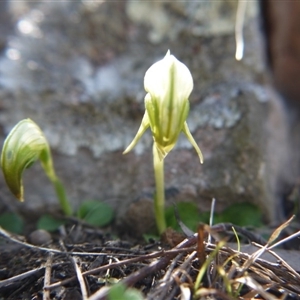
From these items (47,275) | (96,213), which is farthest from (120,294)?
(96,213)

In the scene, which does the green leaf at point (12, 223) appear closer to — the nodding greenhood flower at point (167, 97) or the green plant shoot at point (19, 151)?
the green plant shoot at point (19, 151)

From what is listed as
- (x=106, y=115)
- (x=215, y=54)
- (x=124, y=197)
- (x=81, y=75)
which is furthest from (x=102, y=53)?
(x=124, y=197)

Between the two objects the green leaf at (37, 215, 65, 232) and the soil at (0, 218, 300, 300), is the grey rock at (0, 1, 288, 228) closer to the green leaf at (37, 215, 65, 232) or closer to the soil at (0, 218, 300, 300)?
the green leaf at (37, 215, 65, 232)

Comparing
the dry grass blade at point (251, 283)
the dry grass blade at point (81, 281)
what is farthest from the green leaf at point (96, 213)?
the dry grass blade at point (251, 283)

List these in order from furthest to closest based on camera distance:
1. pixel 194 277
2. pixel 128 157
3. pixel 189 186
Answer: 1. pixel 128 157
2. pixel 189 186
3. pixel 194 277

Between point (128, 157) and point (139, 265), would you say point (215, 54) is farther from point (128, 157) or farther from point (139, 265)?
point (139, 265)

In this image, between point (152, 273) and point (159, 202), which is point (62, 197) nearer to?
point (159, 202)

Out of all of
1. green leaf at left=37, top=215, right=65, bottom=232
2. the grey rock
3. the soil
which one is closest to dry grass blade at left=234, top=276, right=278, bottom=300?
the soil
